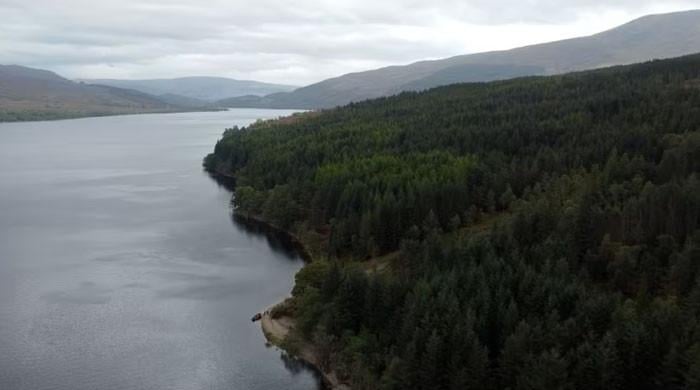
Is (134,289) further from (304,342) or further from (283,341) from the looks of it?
(304,342)

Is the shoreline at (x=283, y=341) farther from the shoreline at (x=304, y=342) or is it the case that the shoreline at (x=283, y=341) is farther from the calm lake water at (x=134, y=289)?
the calm lake water at (x=134, y=289)

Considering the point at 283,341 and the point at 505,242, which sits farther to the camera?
the point at 505,242

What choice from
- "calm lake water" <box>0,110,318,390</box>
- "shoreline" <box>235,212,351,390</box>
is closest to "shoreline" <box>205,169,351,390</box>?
"shoreline" <box>235,212,351,390</box>

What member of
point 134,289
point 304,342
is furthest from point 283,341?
point 134,289

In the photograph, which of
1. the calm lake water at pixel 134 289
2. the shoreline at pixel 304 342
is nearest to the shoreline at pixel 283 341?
the shoreline at pixel 304 342

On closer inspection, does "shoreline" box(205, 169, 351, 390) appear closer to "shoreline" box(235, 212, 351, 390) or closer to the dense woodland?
"shoreline" box(235, 212, 351, 390)

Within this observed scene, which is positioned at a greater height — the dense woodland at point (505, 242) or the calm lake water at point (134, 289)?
the dense woodland at point (505, 242)
